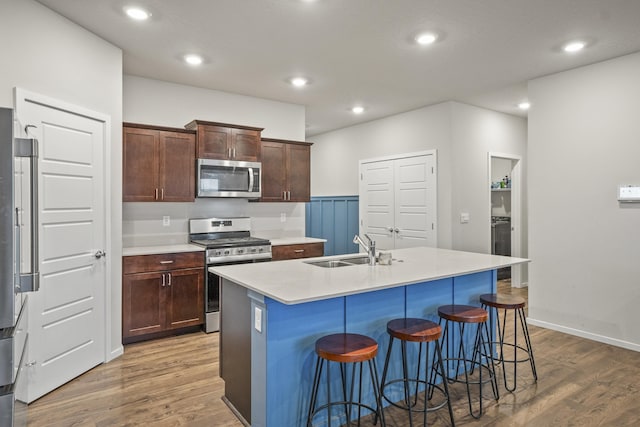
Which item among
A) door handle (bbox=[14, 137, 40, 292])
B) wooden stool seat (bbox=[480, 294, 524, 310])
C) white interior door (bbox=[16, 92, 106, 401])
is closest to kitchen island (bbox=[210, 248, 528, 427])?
wooden stool seat (bbox=[480, 294, 524, 310])

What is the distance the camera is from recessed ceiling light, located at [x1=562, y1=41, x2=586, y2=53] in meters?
3.38

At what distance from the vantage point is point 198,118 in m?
4.69

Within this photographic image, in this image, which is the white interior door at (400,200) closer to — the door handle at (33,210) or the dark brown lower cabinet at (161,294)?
the dark brown lower cabinet at (161,294)

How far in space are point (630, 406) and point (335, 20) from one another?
3.38 m

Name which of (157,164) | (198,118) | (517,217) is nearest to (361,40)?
(198,118)

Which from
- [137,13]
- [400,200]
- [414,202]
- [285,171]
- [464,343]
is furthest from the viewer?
[400,200]

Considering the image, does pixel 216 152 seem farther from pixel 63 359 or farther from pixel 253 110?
pixel 63 359

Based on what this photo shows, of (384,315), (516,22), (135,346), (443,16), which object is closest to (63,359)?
(135,346)

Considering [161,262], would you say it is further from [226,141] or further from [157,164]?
[226,141]

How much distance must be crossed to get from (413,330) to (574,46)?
9.72 feet

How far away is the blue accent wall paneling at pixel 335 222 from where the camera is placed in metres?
6.91

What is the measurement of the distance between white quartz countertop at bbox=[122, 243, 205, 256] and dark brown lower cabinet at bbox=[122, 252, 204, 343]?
1.6 inches

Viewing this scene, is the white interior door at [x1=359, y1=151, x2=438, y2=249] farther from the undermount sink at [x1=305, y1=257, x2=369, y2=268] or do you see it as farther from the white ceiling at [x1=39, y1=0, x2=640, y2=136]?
the undermount sink at [x1=305, y1=257, x2=369, y2=268]

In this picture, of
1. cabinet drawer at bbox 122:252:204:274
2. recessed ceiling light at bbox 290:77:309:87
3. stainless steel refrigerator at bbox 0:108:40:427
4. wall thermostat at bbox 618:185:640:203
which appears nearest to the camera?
stainless steel refrigerator at bbox 0:108:40:427
